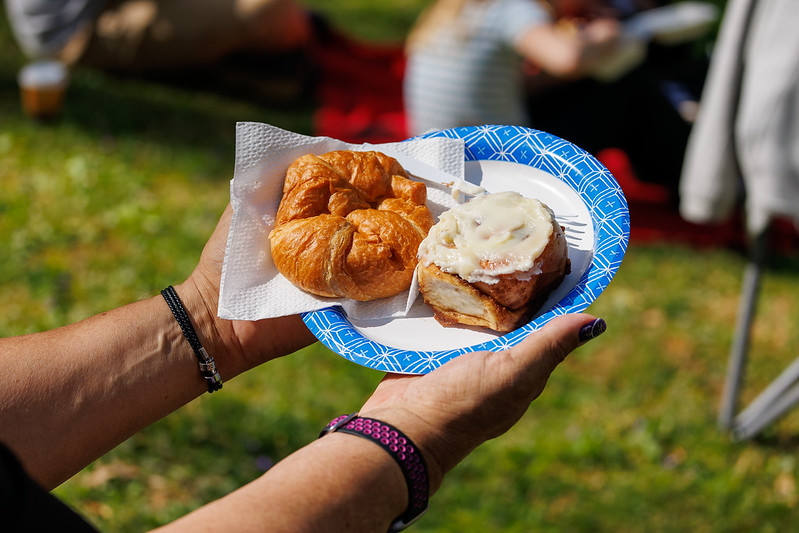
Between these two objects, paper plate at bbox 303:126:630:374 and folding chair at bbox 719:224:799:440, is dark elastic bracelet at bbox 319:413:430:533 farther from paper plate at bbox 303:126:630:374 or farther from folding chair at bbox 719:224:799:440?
folding chair at bbox 719:224:799:440

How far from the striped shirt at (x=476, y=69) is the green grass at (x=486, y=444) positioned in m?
1.55

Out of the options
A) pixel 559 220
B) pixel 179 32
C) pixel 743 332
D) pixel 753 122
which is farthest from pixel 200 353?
pixel 179 32

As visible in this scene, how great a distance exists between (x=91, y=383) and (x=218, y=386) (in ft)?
1.34

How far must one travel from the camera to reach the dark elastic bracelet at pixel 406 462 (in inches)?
68.3

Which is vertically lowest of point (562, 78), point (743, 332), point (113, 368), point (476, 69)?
point (743, 332)

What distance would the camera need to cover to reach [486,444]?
3.78 metres

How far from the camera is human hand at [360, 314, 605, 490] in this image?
1828 mm

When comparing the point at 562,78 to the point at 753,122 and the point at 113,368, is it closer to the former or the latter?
the point at 753,122

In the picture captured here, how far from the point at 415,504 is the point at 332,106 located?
18.8 feet

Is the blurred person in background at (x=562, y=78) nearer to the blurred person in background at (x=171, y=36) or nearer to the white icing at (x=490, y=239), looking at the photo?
the blurred person in background at (x=171, y=36)

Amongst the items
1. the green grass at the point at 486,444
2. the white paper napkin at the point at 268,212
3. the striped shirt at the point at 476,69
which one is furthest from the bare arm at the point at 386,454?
the striped shirt at the point at 476,69

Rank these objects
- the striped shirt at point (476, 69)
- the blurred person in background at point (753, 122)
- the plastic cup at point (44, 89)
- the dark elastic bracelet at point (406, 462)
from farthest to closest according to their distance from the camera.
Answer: the plastic cup at point (44, 89), the striped shirt at point (476, 69), the blurred person in background at point (753, 122), the dark elastic bracelet at point (406, 462)

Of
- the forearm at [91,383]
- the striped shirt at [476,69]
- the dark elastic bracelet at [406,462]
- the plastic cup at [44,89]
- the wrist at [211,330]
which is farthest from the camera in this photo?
the plastic cup at [44,89]

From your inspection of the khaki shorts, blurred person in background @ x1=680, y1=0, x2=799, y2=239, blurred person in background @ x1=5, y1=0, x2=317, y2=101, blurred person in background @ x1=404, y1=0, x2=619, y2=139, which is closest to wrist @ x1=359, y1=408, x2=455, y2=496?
blurred person in background @ x1=680, y1=0, x2=799, y2=239
